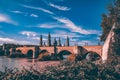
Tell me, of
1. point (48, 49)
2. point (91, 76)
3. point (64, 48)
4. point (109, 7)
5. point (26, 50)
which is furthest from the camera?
point (26, 50)

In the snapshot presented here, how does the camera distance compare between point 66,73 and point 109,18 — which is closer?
point 66,73

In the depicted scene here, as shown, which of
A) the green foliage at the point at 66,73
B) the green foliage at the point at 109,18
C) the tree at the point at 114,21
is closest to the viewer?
the green foliage at the point at 66,73

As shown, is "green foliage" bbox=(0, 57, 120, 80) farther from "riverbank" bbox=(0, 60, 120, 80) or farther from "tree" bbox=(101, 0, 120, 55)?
"tree" bbox=(101, 0, 120, 55)

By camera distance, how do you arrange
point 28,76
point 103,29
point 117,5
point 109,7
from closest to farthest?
point 28,76 < point 117,5 < point 109,7 < point 103,29

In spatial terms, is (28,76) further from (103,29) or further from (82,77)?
(103,29)

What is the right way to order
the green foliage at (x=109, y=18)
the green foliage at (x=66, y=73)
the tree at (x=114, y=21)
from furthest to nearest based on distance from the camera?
the green foliage at (x=109, y=18) < the tree at (x=114, y=21) < the green foliage at (x=66, y=73)

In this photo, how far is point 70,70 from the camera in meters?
14.9

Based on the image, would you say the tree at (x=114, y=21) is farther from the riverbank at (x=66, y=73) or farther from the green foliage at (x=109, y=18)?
the riverbank at (x=66, y=73)

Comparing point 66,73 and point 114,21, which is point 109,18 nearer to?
point 114,21

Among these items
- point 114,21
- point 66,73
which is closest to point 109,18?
point 114,21

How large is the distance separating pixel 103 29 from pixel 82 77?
1357 inches

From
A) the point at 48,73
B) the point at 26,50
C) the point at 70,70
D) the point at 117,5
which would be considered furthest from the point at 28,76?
the point at 26,50

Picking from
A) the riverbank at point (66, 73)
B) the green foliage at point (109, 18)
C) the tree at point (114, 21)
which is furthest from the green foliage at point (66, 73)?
the green foliage at point (109, 18)

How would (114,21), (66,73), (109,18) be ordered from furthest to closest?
(109,18)
(114,21)
(66,73)
